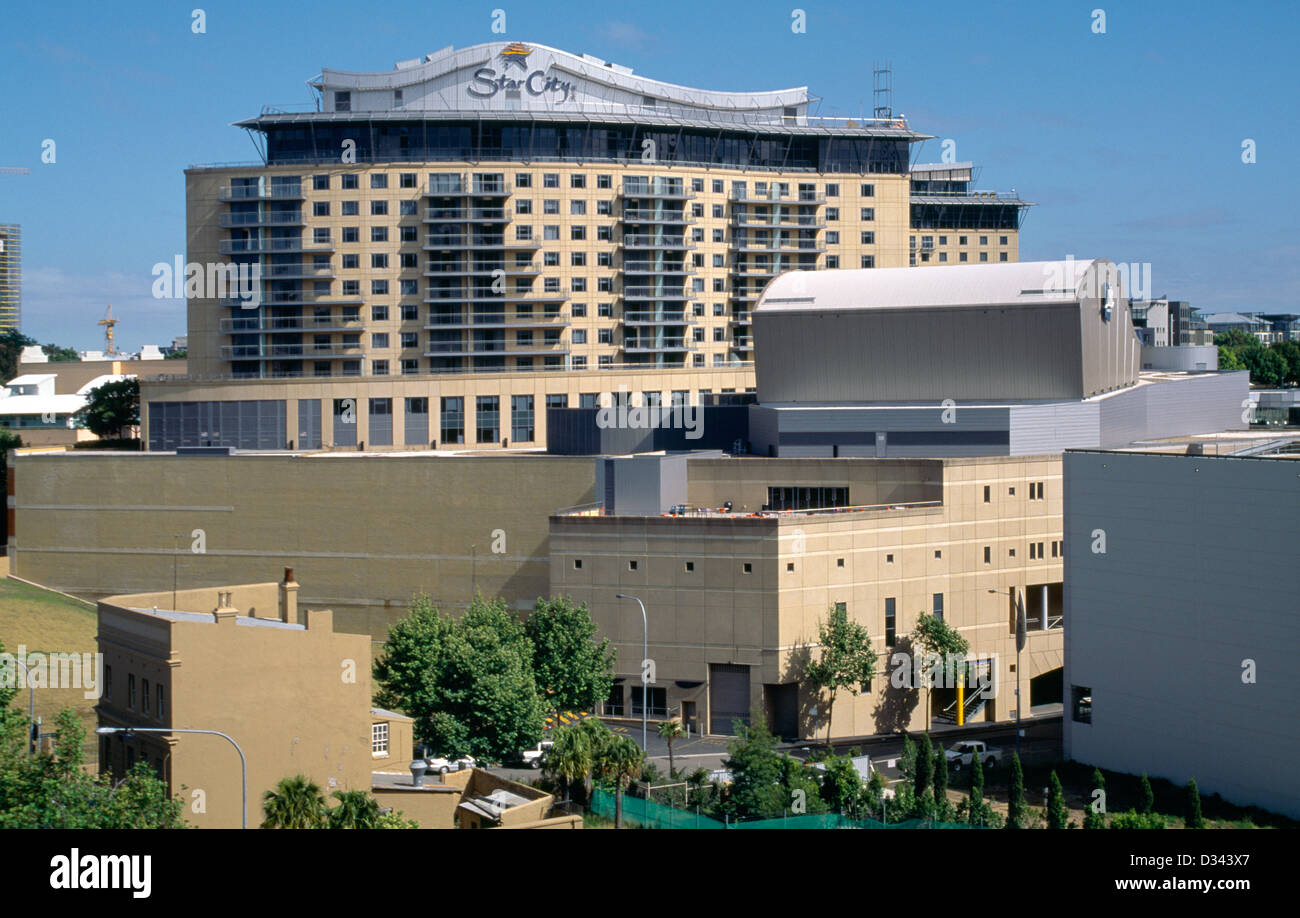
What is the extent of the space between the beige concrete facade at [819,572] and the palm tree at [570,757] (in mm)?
17484

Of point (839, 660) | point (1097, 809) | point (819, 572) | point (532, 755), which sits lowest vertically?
point (1097, 809)

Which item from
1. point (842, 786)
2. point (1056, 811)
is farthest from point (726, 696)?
point (1056, 811)

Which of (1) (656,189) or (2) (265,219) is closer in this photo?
(2) (265,219)

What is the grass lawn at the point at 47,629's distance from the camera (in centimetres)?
5334

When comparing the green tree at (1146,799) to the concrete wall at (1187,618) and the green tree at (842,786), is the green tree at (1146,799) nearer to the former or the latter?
the concrete wall at (1187,618)

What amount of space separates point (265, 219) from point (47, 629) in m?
32.6

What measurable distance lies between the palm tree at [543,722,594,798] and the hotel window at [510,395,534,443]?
4727 centimetres

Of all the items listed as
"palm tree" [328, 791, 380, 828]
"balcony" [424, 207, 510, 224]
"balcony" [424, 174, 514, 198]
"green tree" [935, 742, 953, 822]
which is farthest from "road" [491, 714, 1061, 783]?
"balcony" [424, 174, 514, 198]

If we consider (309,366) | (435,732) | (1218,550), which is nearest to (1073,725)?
(1218,550)

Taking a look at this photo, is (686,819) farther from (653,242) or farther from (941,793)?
(653,242)

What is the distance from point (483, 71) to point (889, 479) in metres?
42.7

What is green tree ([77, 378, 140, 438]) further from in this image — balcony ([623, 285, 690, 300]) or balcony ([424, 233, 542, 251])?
balcony ([623, 285, 690, 300])

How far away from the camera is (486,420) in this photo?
85250 mm
